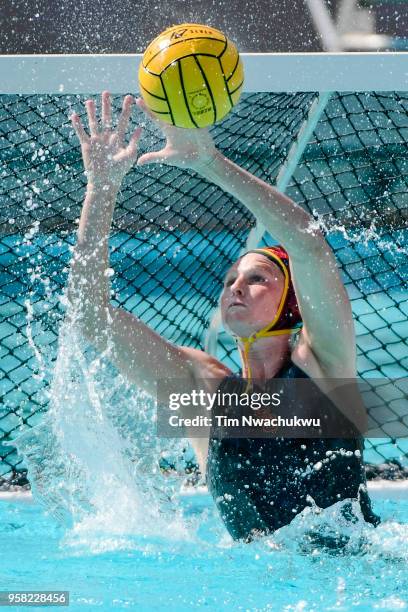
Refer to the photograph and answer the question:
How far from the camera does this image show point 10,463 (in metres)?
3.35

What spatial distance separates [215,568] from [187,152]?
3.47ft

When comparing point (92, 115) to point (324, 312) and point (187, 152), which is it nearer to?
point (187, 152)

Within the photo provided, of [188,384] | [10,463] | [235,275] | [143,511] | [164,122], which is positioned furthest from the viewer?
[10,463]

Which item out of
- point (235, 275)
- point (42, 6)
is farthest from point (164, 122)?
point (42, 6)

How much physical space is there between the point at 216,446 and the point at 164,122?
794mm

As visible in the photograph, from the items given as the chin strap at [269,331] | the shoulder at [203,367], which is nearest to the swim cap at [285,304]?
the chin strap at [269,331]

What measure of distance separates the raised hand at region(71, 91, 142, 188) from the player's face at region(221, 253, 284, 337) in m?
0.36

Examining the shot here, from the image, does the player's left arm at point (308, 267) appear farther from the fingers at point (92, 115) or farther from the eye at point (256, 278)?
the fingers at point (92, 115)

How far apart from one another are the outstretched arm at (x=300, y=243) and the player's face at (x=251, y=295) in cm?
11

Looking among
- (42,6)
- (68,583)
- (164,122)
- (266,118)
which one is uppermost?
(42,6)

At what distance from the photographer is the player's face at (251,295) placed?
85.0 inches

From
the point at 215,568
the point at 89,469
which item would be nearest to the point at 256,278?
the point at 215,568

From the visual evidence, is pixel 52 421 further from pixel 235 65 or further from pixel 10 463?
pixel 235 65

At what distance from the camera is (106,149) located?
2.17m
